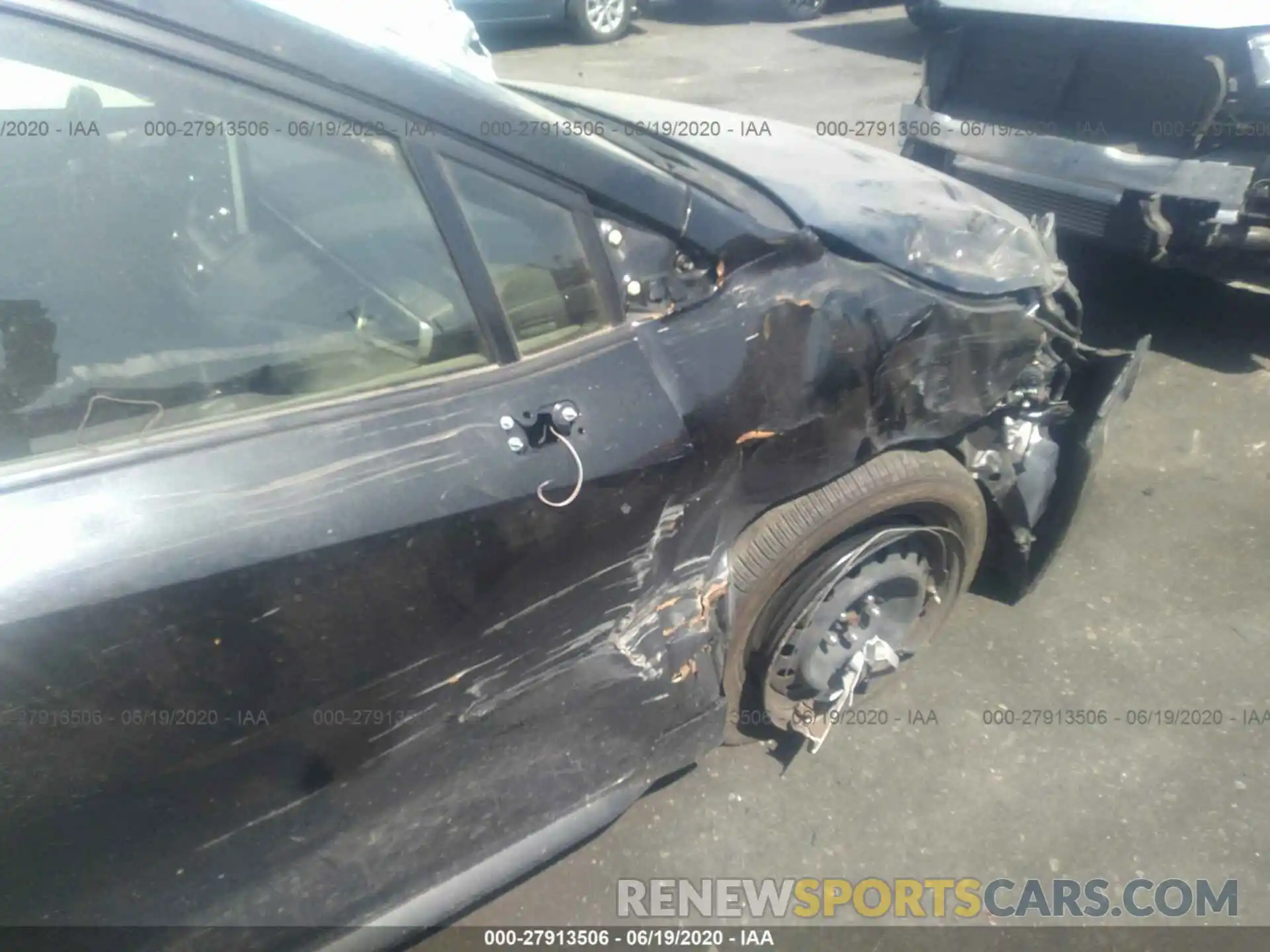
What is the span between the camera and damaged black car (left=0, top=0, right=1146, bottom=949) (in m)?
1.28

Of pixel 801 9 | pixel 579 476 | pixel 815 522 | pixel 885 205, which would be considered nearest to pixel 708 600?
pixel 815 522

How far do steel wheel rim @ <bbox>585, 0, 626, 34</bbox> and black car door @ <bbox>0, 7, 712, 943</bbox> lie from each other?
991 cm

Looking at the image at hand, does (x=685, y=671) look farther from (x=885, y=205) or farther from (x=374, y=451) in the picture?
(x=885, y=205)

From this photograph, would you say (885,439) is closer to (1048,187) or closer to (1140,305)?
(1048,187)

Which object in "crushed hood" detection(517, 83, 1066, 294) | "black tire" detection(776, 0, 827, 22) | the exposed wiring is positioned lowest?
the exposed wiring

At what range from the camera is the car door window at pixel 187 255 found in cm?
127

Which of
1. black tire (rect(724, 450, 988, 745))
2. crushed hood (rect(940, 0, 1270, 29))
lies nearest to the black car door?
black tire (rect(724, 450, 988, 745))

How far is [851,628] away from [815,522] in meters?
0.46

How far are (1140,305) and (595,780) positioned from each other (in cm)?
389

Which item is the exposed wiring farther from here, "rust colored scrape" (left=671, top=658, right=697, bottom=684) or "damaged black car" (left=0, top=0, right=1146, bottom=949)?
"rust colored scrape" (left=671, top=658, right=697, bottom=684)

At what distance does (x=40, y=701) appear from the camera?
1.23 meters

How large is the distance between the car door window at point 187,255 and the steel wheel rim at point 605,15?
9971 mm

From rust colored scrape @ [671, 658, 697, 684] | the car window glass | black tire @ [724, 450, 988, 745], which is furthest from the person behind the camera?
black tire @ [724, 450, 988, 745]

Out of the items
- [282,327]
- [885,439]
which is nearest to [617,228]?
[282,327]
